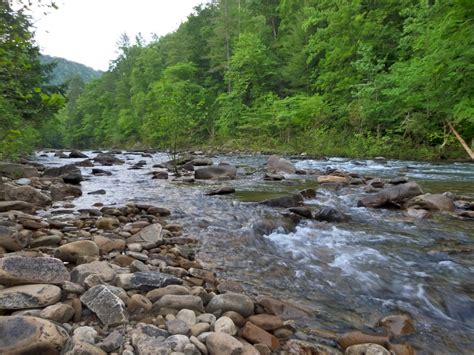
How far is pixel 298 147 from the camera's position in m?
23.6

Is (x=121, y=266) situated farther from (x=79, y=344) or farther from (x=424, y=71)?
(x=424, y=71)

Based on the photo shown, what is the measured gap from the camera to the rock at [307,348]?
2.44 m

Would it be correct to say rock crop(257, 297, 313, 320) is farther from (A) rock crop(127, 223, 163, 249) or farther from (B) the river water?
(A) rock crop(127, 223, 163, 249)

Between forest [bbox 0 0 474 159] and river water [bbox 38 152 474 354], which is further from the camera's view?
forest [bbox 0 0 474 159]

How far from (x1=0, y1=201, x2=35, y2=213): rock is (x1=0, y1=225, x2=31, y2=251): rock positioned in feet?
6.47

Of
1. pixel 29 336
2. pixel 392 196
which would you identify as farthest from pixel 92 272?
pixel 392 196

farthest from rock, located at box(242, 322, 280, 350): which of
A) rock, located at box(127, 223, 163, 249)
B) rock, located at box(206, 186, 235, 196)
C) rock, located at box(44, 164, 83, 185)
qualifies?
rock, located at box(44, 164, 83, 185)

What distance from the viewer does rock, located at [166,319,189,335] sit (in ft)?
7.80

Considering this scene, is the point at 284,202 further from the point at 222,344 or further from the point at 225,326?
the point at 222,344

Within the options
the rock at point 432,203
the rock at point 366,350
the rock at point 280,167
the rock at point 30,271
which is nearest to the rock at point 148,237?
the rock at point 30,271

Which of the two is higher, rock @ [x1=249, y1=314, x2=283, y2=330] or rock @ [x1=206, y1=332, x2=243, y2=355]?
rock @ [x1=206, y1=332, x2=243, y2=355]

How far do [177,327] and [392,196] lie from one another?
6.64 metres

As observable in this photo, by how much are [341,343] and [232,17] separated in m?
36.8

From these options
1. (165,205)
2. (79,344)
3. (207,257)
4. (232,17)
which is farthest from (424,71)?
(232,17)
